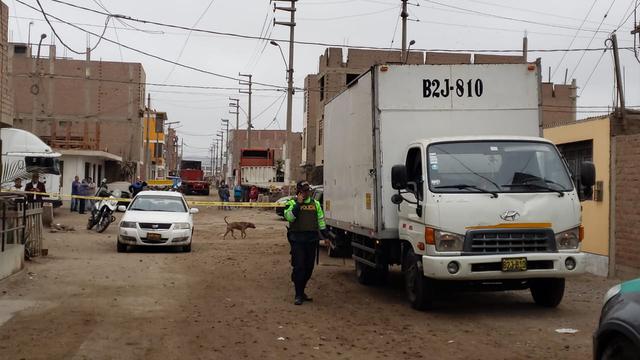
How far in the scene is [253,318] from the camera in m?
8.42

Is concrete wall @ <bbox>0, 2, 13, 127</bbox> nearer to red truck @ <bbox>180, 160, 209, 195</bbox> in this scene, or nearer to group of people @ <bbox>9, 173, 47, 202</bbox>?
group of people @ <bbox>9, 173, 47, 202</bbox>

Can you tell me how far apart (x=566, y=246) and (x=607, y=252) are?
186 inches

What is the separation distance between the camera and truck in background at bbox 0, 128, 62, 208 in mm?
26281

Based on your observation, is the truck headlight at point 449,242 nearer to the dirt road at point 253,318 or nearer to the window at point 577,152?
the dirt road at point 253,318

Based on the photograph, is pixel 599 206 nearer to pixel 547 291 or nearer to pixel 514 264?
pixel 547 291

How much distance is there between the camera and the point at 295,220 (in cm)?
977

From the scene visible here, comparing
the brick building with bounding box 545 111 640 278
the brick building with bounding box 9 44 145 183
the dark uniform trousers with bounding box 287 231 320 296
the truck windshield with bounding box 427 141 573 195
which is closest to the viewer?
the truck windshield with bounding box 427 141 573 195

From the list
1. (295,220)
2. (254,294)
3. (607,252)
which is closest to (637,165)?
(607,252)

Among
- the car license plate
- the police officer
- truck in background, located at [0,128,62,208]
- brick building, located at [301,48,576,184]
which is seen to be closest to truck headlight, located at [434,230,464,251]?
the car license plate

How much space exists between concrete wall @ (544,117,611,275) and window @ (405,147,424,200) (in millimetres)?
5263

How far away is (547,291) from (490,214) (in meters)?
1.81

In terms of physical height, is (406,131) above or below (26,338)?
above

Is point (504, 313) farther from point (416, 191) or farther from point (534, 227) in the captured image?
point (416, 191)

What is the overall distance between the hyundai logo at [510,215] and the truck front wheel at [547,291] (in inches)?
46.7
